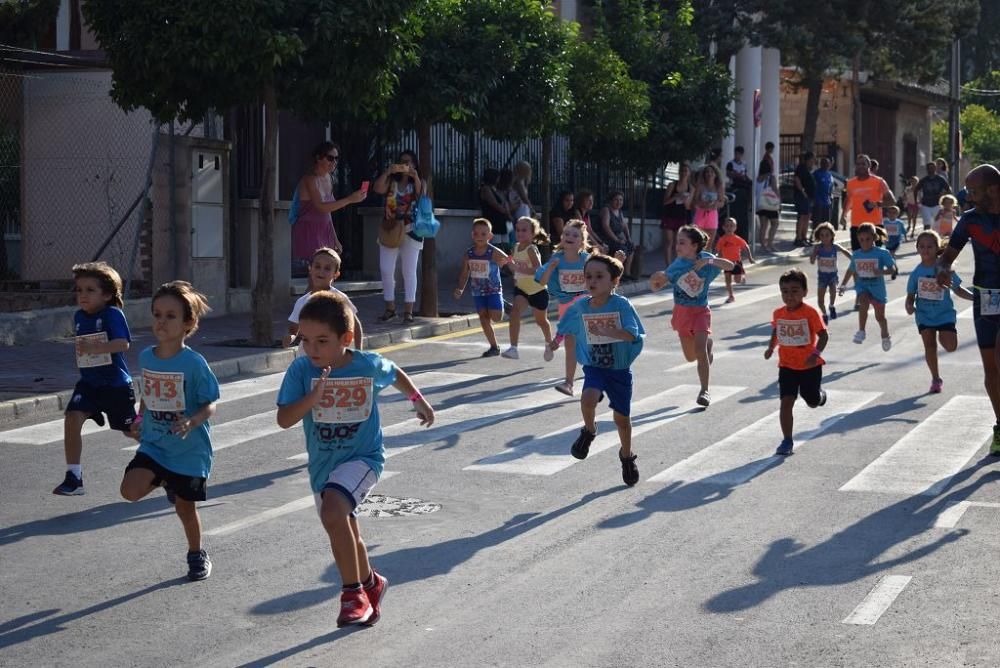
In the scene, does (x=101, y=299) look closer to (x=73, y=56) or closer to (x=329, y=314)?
(x=329, y=314)

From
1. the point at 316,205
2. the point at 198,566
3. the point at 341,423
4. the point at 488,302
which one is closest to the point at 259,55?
the point at 316,205

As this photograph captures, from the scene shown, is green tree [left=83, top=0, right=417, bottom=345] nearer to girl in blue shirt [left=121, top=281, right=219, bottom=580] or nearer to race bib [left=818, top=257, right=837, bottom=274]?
race bib [left=818, top=257, right=837, bottom=274]

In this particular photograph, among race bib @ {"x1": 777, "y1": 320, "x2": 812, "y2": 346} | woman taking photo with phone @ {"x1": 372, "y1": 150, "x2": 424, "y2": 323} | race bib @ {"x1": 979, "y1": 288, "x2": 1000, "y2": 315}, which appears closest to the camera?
race bib @ {"x1": 979, "y1": 288, "x2": 1000, "y2": 315}

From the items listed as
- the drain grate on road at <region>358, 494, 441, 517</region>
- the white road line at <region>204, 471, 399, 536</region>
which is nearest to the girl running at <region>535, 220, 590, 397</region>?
the drain grate on road at <region>358, 494, 441, 517</region>

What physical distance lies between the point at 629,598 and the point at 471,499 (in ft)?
7.89

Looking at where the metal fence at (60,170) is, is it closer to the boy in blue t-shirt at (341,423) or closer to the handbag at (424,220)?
the handbag at (424,220)

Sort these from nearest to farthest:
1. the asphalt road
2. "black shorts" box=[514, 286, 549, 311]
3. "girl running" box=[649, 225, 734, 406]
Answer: the asphalt road
"girl running" box=[649, 225, 734, 406]
"black shorts" box=[514, 286, 549, 311]

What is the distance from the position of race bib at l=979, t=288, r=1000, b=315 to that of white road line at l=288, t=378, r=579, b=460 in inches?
142

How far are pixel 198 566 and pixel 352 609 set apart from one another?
123cm

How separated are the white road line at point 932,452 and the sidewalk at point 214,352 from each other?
21.4 ft

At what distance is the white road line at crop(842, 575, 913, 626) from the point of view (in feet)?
21.5

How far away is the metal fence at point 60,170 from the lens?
66.4 feet

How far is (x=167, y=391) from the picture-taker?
24.2ft

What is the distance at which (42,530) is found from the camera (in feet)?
27.3
